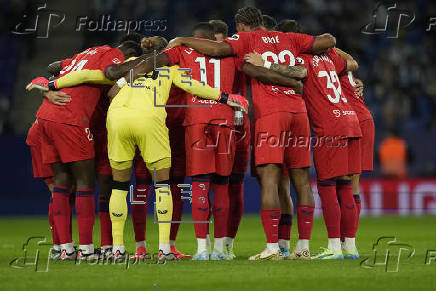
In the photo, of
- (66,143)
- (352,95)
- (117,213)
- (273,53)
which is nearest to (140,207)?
(117,213)

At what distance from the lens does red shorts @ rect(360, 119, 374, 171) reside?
32.2 feet

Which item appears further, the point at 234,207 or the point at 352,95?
the point at 352,95

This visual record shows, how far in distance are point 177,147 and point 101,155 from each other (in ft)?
2.76

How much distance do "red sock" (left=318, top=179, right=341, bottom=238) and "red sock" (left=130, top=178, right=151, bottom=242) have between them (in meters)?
1.90

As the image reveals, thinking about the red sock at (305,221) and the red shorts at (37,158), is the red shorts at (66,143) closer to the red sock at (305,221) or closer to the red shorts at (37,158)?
the red shorts at (37,158)

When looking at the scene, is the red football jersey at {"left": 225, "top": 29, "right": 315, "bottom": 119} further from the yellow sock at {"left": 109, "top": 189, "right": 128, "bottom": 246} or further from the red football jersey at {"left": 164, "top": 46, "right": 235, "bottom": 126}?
the yellow sock at {"left": 109, "top": 189, "right": 128, "bottom": 246}

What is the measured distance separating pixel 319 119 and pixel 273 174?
96 centimetres

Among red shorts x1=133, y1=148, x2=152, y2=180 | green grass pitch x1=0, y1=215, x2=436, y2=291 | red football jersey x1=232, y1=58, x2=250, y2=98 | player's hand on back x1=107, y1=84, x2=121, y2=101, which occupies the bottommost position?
green grass pitch x1=0, y1=215, x2=436, y2=291

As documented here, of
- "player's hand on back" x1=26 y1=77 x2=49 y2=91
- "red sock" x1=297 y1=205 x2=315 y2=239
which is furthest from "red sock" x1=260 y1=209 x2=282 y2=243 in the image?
"player's hand on back" x1=26 y1=77 x2=49 y2=91

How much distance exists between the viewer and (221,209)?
861 cm

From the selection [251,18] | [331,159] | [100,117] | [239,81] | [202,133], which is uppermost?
[251,18]

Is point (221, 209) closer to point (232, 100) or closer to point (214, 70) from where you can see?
point (232, 100)

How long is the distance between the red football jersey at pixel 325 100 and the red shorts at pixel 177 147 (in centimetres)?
144

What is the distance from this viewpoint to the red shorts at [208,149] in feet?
27.9
